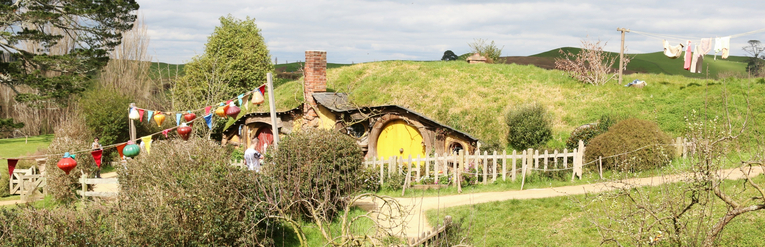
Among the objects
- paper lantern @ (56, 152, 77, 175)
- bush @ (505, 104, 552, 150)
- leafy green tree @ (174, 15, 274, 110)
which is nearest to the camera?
paper lantern @ (56, 152, 77, 175)

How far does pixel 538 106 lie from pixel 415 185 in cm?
616

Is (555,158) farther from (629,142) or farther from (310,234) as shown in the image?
(310,234)

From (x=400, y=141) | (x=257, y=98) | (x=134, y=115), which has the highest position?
(x=257, y=98)

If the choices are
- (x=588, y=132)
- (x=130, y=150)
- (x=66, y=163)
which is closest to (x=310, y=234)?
(x=130, y=150)

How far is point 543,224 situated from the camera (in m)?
10.9

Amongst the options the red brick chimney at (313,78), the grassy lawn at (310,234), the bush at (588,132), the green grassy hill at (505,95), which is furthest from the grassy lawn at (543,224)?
the red brick chimney at (313,78)

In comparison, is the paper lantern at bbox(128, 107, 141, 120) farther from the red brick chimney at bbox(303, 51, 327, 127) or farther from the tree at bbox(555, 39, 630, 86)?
the tree at bbox(555, 39, 630, 86)

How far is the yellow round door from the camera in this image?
18.2 m

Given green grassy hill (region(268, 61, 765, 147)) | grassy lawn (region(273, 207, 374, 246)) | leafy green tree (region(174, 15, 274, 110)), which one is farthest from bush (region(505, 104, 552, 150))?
leafy green tree (region(174, 15, 274, 110))

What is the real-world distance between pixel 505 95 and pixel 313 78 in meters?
8.88

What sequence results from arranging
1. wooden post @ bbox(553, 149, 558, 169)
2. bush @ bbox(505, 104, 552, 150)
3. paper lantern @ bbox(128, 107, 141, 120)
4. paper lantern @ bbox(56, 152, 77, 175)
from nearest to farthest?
paper lantern @ bbox(56, 152, 77, 175) < wooden post @ bbox(553, 149, 558, 169) < paper lantern @ bbox(128, 107, 141, 120) < bush @ bbox(505, 104, 552, 150)

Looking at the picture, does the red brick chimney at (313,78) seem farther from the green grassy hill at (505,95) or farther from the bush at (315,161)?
the bush at (315,161)

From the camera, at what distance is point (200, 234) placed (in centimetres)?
917

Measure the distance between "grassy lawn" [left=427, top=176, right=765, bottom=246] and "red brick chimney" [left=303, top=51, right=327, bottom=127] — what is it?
8.59 m
